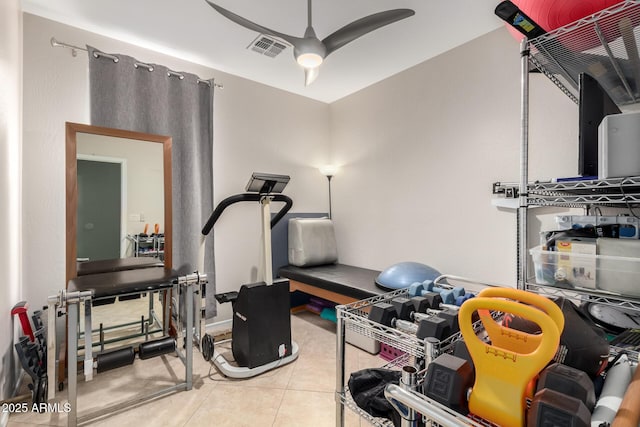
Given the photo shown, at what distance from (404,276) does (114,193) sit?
237 centimetres

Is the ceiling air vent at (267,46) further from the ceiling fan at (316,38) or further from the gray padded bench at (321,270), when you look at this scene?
the gray padded bench at (321,270)

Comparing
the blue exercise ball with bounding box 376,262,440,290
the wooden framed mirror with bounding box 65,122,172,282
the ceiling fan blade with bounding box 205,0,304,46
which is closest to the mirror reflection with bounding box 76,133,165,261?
the wooden framed mirror with bounding box 65,122,172,282

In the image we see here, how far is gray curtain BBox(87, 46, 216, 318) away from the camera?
2377 mm

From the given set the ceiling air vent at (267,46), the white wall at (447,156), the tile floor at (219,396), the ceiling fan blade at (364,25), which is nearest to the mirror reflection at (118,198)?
the tile floor at (219,396)

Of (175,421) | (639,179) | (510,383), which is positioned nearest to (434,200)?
(639,179)

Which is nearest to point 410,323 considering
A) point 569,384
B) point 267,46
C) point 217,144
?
point 569,384

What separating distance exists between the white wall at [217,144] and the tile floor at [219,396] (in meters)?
0.83

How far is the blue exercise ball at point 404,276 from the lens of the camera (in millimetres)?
2373

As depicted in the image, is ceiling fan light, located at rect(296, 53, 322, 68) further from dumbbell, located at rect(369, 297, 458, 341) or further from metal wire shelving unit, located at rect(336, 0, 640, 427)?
dumbbell, located at rect(369, 297, 458, 341)

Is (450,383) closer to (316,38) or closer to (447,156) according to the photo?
(316,38)

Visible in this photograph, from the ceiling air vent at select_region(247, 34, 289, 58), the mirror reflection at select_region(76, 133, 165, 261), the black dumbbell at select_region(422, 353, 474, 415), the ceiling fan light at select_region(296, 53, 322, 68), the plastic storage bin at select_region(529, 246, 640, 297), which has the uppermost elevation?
the ceiling air vent at select_region(247, 34, 289, 58)

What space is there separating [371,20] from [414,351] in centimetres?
175

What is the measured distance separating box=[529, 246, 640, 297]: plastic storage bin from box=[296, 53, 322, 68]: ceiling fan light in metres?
1.52

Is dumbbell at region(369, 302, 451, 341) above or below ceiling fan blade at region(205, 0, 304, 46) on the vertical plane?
below
